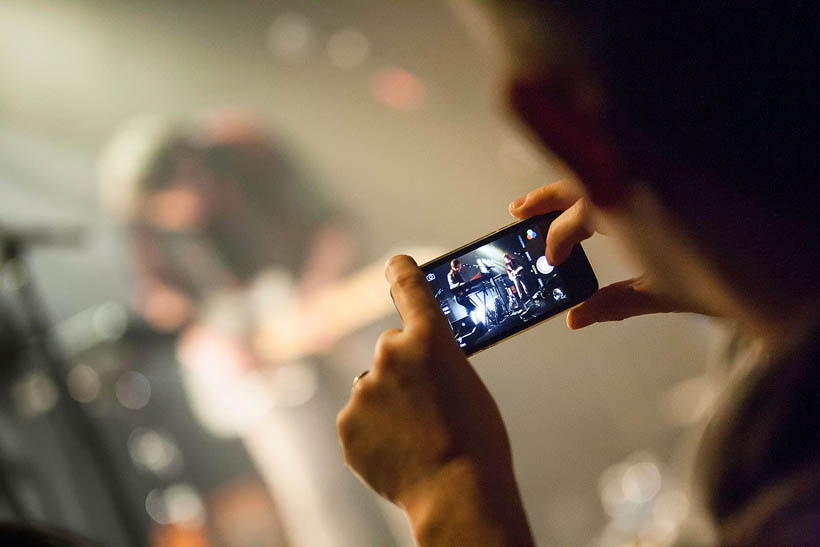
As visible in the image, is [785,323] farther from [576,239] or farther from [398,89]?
[398,89]

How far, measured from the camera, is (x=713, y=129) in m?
0.29

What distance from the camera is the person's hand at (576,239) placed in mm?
503

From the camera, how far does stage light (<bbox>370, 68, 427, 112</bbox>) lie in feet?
4.87

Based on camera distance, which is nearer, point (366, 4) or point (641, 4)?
point (641, 4)

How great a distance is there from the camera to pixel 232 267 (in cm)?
170

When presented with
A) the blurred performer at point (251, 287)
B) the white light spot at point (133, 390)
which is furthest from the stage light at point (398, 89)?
the white light spot at point (133, 390)

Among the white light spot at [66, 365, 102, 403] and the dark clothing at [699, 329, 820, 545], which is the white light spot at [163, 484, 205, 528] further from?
the dark clothing at [699, 329, 820, 545]

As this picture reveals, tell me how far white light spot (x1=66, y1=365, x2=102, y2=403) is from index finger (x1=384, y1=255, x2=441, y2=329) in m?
1.65

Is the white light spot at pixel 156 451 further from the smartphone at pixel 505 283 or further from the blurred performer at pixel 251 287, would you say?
the smartphone at pixel 505 283

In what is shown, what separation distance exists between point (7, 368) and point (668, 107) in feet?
6.90

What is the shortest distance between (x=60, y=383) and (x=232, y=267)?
562 mm

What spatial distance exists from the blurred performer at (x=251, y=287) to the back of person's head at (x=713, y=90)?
1.27 m

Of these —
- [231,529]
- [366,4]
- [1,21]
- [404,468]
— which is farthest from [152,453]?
[404,468]

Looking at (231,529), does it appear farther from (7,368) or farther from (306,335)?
(7,368)
